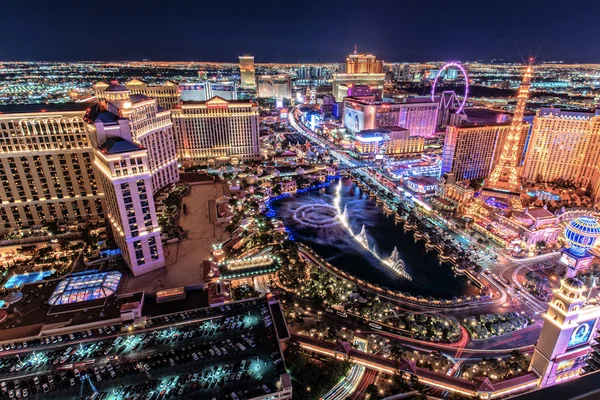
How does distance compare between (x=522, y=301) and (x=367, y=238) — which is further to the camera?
(x=367, y=238)

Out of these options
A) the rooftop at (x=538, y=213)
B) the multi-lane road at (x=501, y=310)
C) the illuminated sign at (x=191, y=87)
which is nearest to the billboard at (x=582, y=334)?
the multi-lane road at (x=501, y=310)

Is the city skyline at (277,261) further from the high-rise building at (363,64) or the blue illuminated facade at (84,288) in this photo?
the high-rise building at (363,64)

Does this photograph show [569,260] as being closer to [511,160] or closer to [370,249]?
[370,249]

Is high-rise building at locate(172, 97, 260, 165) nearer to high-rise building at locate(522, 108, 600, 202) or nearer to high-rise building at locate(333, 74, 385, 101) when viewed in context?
high-rise building at locate(522, 108, 600, 202)

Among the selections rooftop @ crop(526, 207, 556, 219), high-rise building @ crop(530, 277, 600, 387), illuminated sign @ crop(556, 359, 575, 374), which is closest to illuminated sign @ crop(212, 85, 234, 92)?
rooftop @ crop(526, 207, 556, 219)

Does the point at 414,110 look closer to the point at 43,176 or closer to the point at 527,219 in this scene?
the point at 527,219

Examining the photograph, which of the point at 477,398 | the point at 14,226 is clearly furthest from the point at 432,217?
the point at 14,226
